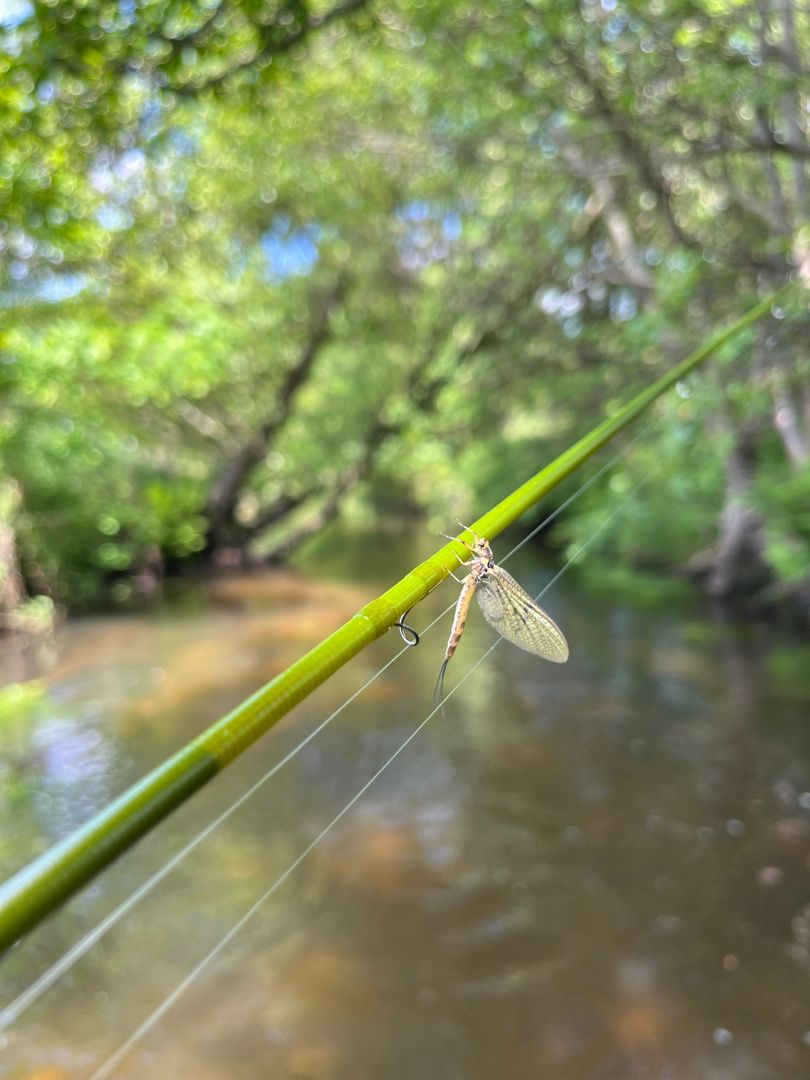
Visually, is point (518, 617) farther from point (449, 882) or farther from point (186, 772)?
point (449, 882)

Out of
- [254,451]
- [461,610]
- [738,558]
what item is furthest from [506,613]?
[254,451]

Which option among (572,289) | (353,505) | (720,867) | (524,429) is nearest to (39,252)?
(572,289)

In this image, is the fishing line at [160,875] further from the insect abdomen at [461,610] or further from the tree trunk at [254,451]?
the tree trunk at [254,451]

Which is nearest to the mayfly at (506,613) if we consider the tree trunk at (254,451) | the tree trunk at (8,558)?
the tree trunk at (8,558)

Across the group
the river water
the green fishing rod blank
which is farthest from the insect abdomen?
the river water

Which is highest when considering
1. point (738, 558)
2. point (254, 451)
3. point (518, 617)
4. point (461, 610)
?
point (461, 610)

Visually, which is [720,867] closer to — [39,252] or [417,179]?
[39,252]
